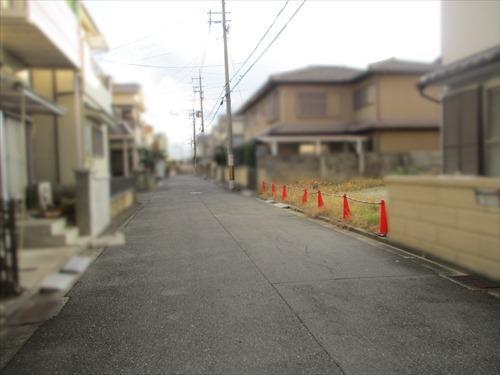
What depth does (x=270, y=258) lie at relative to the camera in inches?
320

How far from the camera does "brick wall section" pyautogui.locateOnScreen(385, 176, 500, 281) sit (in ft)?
8.39

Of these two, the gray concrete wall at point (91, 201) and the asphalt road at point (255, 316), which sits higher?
the gray concrete wall at point (91, 201)

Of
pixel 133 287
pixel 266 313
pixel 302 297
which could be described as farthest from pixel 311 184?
pixel 133 287

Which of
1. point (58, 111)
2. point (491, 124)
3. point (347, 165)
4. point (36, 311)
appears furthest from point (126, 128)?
point (491, 124)

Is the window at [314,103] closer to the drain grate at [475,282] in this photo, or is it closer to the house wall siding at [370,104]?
the house wall siding at [370,104]

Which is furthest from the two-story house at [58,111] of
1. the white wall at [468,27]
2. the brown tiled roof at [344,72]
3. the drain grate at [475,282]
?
the drain grate at [475,282]

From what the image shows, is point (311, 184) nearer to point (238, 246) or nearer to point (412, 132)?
point (412, 132)

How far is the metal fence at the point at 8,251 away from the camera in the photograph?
0.80 m

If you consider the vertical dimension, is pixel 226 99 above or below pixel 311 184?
above

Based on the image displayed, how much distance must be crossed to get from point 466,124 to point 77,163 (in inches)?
107

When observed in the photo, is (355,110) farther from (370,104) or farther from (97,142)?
(97,142)

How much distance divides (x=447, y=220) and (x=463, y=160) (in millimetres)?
1502

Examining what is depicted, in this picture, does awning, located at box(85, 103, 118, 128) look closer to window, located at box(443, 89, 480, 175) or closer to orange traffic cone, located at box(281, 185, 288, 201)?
orange traffic cone, located at box(281, 185, 288, 201)

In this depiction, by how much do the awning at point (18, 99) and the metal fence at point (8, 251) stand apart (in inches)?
8.2
